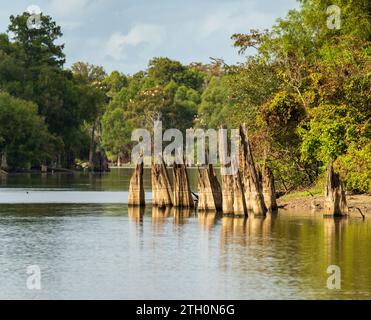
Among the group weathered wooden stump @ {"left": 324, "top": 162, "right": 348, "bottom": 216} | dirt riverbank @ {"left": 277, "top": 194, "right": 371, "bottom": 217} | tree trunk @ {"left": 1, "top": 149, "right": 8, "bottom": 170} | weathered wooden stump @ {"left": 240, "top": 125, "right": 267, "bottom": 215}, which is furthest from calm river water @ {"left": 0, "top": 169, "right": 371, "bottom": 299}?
tree trunk @ {"left": 1, "top": 149, "right": 8, "bottom": 170}

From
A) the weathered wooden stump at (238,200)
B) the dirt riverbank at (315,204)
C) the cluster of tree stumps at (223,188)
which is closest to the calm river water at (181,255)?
the weathered wooden stump at (238,200)

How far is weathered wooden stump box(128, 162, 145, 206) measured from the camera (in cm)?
5819

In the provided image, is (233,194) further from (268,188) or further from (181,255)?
(181,255)

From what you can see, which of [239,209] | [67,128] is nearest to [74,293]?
[239,209]

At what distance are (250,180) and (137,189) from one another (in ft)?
38.7

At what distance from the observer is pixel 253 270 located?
3781cm

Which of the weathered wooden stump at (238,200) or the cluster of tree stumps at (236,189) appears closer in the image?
the cluster of tree stumps at (236,189)

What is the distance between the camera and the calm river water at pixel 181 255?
3388cm

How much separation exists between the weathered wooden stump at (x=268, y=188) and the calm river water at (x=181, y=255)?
40.8 inches

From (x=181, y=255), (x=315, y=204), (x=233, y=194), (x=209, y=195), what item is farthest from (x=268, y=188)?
(x=181, y=255)

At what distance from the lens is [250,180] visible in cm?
5212

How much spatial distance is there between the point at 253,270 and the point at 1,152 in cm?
10400

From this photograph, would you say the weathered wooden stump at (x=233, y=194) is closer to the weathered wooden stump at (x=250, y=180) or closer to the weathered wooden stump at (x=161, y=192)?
the weathered wooden stump at (x=250, y=180)

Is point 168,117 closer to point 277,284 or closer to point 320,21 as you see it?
point 320,21
